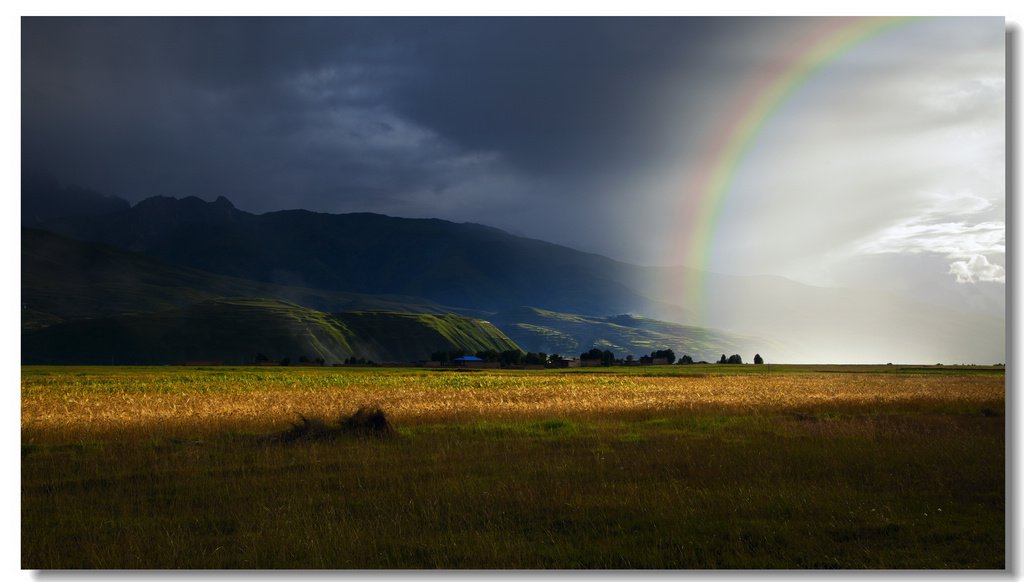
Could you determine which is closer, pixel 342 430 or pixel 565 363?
pixel 342 430

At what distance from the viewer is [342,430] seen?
17750 millimetres

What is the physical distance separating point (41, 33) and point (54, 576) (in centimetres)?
964

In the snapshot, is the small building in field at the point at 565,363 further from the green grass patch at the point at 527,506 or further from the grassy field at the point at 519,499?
the green grass patch at the point at 527,506

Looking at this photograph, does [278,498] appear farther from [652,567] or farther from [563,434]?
[563,434]

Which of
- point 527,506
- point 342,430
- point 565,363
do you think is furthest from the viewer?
point 565,363

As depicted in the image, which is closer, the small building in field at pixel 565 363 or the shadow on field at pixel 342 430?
the shadow on field at pixel 342 430

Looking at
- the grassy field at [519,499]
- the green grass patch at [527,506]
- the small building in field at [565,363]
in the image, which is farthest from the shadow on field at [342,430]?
the small building in field at [565,363]

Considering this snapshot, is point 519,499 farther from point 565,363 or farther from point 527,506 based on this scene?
point 565,363

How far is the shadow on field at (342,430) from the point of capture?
16742 millimetres

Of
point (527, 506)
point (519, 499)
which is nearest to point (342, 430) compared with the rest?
point (519, 499)

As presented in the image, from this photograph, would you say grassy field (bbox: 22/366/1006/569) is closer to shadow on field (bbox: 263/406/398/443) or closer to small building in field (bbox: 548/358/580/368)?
shadow on field (bbox: 263/406/398/443)

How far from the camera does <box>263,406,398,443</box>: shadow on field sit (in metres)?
16.7

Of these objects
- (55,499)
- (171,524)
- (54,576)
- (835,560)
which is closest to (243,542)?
(171,524)

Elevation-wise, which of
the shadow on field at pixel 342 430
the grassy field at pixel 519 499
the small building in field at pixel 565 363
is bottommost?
the small building in field at pixel 565 363
